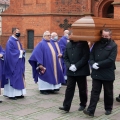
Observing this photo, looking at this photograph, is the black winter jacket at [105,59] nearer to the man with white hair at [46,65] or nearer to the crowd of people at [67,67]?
the crowd of people at [67,67]

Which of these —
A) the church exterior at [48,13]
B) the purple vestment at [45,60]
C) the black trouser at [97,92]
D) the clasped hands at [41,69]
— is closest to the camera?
the black trouser at [97,92]

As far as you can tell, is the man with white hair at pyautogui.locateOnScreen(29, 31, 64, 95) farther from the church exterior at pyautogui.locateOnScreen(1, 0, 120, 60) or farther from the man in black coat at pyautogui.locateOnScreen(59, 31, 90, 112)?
the church exterior at pyautogui.locateOnScreen(1, 0, 120, 60)

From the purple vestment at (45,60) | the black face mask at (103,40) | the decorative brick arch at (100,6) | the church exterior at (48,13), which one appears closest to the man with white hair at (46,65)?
the purple vestment at (45,60)

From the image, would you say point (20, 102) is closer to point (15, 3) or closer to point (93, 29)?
point (93, 29)

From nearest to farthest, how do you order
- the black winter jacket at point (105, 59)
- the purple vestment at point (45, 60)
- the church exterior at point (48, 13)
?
the black winter jacket at point (105, 59) < the purple vestment at point (45, 60) < the church exterior at point (48, 13)

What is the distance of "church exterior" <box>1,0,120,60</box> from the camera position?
75.7ft

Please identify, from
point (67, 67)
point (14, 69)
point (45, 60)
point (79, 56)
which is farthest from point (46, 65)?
point (79, 56)

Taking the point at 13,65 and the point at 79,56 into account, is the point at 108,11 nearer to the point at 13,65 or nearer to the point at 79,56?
the point at 13,65

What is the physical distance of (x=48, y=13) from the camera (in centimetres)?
2480

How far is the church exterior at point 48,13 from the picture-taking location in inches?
908

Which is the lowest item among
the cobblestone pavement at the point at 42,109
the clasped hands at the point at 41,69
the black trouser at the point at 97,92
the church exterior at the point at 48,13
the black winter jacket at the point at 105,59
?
the cobblestone pavement at the point at 42,109

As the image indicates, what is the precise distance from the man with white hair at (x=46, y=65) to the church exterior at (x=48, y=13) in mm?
13743

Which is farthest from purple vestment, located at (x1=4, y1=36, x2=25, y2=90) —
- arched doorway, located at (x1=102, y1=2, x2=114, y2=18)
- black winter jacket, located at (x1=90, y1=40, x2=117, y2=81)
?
arched doorway, located at (x1=102, y1=2, x2=114, y2=18)

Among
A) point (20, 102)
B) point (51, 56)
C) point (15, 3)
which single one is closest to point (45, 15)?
point (15, 3)
